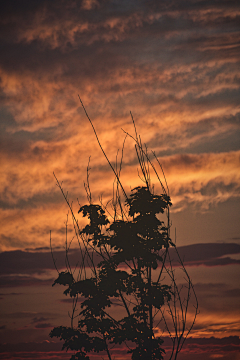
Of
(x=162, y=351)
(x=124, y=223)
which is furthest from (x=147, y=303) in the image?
(x=124, y=223)

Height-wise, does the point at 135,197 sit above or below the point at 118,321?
above

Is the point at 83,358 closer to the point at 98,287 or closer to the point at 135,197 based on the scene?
the point at 98,287

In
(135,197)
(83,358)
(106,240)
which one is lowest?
(83,358)

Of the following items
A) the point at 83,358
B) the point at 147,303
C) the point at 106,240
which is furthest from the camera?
the point at 106,240

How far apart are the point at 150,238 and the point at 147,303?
1.84m

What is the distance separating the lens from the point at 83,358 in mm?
10766

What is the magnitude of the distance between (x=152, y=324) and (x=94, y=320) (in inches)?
73.0

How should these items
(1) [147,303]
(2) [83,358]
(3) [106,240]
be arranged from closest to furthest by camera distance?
1. (1) [147,303]
2. (2) [83,358]
3. (3) [106,240]

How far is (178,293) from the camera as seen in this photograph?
10414 mm

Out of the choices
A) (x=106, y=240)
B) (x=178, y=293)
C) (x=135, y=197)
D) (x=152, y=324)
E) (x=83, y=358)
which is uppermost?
(x=135, y=197)

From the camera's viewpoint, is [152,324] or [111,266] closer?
[152,324]

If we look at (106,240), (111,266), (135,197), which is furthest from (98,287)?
(135,197)

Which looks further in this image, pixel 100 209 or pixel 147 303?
pixel 100 209

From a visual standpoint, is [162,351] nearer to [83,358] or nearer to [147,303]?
[147,303]
